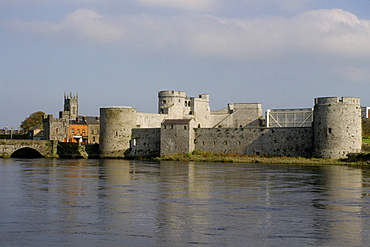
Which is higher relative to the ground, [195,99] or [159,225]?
[195,99]

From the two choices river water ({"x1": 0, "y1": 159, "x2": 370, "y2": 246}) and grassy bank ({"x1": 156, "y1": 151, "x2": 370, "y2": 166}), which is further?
grassy bank ({"x1": 156, "y1": 151, "x2": 370, "y2": 166})

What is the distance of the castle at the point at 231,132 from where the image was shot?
41.8 m

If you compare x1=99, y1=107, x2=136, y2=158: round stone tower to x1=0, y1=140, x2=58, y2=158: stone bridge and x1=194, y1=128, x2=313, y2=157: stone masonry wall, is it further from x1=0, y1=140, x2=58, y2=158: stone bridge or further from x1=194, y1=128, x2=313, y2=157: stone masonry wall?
x1=194, y1=128, x2=313, y2=157: stone masonry wall

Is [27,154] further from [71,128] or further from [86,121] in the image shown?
[86,121]

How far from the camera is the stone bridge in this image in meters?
54.5

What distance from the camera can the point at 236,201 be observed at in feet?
58.7

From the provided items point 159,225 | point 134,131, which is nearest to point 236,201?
point 159,225

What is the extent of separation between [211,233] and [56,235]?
3.59 meters

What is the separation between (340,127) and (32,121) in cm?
7045

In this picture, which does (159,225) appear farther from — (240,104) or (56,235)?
(240,104)

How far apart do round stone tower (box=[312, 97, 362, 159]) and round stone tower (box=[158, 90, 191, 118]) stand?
2208 centimetres

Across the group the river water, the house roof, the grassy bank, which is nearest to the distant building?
the house roof

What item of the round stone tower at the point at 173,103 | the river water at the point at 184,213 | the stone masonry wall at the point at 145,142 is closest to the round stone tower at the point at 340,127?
the stone masonry wall at the point at 145,142

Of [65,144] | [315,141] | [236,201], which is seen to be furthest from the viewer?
[65,144]
